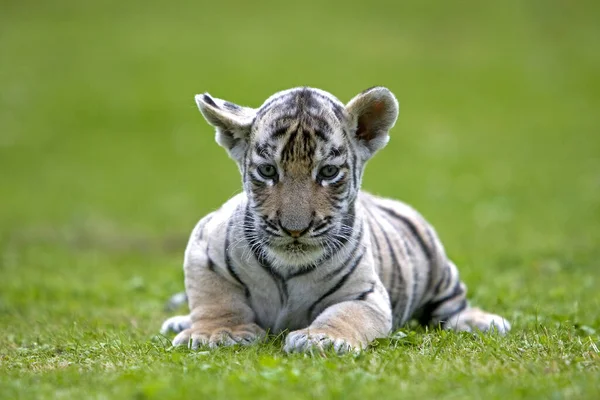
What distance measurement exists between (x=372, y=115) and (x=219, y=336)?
74.5 inches

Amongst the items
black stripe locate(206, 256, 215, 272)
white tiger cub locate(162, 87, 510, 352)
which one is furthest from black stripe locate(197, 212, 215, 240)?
black stripe locate(206, 256, 215, 272)

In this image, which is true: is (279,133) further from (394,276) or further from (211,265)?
(394,276)

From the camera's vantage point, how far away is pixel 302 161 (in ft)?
19.3

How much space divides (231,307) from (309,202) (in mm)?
1094

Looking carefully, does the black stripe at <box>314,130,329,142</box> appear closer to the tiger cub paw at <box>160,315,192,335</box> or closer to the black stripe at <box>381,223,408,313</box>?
the black stripe at <box>381,223,408,313</box>

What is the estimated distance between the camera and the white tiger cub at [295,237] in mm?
5887

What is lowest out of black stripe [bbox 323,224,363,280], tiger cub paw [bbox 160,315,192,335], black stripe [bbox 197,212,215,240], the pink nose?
tiger cub paw [bbox 160,315,192,335]

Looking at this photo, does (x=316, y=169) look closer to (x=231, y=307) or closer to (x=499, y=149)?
(x=231, y=307)

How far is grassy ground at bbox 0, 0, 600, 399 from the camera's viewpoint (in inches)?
205

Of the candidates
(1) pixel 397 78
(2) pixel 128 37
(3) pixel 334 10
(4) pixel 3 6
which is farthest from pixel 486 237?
(4) pixel 3 6

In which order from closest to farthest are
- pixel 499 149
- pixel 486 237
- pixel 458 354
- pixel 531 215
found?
pixel 458 354, pixel 486 237, pixel 531 215, pixel 499 149

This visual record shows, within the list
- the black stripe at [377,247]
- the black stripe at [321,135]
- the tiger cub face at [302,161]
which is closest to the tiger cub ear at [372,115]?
the tiger cub face at [302,161]

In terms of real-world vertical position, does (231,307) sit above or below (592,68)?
below

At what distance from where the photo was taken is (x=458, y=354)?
557cm
